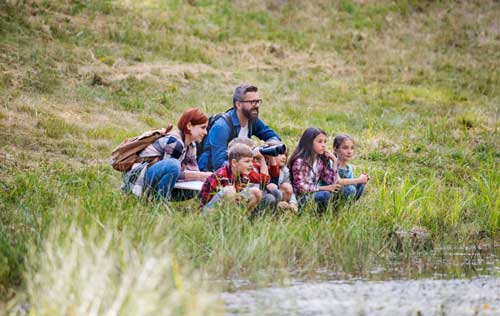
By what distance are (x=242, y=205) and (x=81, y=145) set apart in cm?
469

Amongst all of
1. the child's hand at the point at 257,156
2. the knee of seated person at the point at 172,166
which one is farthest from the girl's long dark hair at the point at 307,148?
the knee of seated person at the point at 172,166

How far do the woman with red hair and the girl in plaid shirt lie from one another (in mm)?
927

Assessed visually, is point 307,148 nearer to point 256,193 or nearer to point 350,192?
point 350,192

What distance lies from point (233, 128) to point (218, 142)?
0.78 ft

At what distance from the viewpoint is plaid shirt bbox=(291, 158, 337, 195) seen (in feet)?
26.6

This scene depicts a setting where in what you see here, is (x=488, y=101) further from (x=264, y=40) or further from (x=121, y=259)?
(x=121, y=259)

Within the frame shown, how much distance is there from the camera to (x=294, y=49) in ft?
66.0

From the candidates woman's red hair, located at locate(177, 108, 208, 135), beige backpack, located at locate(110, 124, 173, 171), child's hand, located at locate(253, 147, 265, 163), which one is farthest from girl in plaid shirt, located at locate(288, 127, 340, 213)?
beige backpack, located at locate(110, 124, 173, 171)

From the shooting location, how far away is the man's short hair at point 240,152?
286 inches

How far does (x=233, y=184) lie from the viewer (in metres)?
7.43

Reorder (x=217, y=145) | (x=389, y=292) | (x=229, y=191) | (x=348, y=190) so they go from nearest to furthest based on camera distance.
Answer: (x=389, y=292), (x=229, y=191), (x=348, y=190), (x=217, y=145)

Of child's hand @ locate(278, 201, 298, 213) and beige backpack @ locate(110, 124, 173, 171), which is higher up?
beige backpack @ locate(110, 124, 173, 171)

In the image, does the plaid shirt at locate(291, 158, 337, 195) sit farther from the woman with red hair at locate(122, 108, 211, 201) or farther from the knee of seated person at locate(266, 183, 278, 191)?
the woman with red hair at locate(122, 108, 211, 201)

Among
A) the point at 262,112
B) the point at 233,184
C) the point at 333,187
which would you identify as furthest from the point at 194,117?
the point at 262,112
